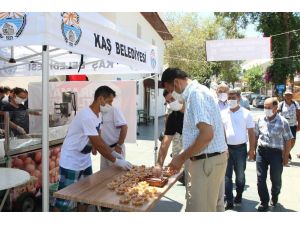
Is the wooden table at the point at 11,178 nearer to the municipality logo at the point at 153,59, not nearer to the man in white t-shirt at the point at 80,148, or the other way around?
the man in white t-shirt at the point at 80,148

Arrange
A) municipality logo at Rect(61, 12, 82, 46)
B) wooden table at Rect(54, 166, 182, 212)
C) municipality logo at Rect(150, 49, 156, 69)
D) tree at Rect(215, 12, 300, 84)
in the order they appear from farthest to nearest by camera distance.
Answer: tree at Rect(215, 12, 300, 84)
municipality logo at Rect(150, 49, 156, 69)
municipality logo at Rect(61, 12, 82, 46)
wooden table at Rect(54, 166, 182, 212)

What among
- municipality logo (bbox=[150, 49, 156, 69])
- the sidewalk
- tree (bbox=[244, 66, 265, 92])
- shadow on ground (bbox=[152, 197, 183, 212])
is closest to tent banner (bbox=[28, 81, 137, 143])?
municipality logo (bbox=[150, 49, 156, 69])

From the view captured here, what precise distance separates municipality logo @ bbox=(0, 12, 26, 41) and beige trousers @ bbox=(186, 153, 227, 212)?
73.6 inches

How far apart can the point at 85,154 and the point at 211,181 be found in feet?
5.11

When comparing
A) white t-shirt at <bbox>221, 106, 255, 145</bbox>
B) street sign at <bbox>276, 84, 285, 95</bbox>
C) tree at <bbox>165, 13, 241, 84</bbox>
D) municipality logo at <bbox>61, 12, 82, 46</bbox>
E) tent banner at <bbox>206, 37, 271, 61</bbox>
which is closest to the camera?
municipality logo at <bbox>61, 12, 82, 46</bbox>

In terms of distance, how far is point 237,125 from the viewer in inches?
196

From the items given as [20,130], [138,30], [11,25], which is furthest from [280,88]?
[11,25]

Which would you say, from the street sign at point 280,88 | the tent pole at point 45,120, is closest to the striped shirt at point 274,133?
the tent pole at point 45,120

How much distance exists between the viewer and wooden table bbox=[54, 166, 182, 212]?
2.70 m

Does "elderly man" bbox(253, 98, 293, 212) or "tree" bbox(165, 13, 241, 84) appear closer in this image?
"elderly man" bbox(253, 98, 293, 212)

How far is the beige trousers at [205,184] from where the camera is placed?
293 cm

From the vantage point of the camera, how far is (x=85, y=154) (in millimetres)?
3881

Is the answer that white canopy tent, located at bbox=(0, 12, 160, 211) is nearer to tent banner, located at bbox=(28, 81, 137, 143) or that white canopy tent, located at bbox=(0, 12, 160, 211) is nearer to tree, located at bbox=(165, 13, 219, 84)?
tent banner, located at bbox=(28, 81, 137, 143)

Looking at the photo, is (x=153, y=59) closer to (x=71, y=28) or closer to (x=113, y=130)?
(x=113, y=130)
